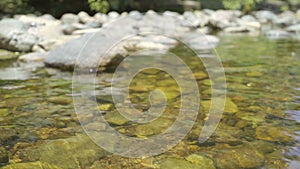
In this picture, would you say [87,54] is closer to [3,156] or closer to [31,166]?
[3,156]

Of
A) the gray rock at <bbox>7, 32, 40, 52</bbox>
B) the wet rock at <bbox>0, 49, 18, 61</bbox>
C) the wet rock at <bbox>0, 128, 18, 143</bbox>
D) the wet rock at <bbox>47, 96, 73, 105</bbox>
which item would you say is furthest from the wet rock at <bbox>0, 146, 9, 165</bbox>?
the gray rock at <bbox>7, 32, 40, 52</bbox>

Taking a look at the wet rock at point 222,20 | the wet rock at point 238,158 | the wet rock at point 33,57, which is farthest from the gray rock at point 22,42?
the wet rock at point 222,20

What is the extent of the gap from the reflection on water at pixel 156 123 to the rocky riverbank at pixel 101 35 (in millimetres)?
532

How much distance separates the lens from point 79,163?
2178 mm

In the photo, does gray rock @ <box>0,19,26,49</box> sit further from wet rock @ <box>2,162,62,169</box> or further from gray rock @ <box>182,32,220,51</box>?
wet rock @ <box>2,162,62,169</box>

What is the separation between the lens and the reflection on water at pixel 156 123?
2229mm

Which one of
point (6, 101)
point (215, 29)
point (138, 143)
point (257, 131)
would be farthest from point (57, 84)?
point (215, 29)

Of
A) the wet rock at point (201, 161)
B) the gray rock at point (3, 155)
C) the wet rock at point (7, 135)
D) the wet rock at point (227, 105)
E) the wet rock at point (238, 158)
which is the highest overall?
the wet rock at point (238, 158)

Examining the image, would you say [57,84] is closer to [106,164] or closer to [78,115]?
[78,115]

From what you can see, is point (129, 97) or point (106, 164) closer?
point (106, 164)

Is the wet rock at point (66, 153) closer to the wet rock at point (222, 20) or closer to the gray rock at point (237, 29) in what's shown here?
the gray rock at point (237, 29)

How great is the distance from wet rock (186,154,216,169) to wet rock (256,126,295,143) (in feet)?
1.95

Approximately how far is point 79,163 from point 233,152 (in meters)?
1.10

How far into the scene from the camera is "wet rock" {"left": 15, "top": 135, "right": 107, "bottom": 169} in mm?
2182
